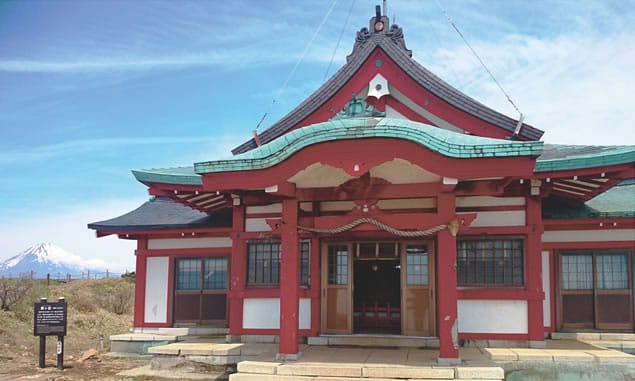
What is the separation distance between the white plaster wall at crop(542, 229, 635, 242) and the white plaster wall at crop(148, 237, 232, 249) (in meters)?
7.64

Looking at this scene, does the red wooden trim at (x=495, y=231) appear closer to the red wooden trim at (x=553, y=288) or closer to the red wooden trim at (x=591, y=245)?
the red wooden trim at (x=591, y=245)

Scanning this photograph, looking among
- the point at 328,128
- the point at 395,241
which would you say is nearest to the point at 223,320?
the point at 395,241

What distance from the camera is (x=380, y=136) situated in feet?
31.0

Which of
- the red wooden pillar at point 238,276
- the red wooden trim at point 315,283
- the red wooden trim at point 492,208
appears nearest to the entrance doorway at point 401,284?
the red wooden trim at point 315,283

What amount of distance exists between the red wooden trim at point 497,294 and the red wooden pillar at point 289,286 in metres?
3.53

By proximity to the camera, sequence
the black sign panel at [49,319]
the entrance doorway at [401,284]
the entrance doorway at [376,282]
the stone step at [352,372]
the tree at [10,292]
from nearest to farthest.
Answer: the stone step at [352,372]
the entrance doorway at [401,284]
the black sign panel at [49,319]
the entrance doorway at [376,282]
the tree at [10,292]

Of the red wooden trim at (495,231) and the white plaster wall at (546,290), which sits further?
the white plaster wall at (546,290)

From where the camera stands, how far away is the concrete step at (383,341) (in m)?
11.8

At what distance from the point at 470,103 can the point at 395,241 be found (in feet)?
10.7

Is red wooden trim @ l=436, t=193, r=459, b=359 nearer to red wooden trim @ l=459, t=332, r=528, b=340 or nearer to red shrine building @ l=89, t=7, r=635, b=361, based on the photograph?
red shrine building @ l=89, t=7, r=635, b=361

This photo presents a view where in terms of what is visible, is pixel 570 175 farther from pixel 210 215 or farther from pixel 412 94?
pixel 210 215

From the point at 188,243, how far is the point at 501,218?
787 cm

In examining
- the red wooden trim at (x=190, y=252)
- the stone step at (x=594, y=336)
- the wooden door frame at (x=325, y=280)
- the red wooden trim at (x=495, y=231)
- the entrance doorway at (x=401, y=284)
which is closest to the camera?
the red wooden trim at (x=495, y=231)

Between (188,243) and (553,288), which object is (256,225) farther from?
(553,288)
